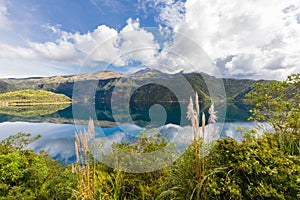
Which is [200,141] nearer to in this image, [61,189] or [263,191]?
[263,191]

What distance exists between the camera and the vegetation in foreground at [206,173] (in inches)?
81.8

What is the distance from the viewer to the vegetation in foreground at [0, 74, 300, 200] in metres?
2.08

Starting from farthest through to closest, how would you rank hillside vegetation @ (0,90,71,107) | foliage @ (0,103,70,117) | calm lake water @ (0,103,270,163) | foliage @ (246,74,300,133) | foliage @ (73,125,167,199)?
1. hillside vegetation @ (0,90,71,107)
2. foliage @ (0,103,70,117)
3. calm lake water @ (0,103,270,163)
4. foliage @ (246,74,300,133)
5. foliage @ (73,125,167,199)

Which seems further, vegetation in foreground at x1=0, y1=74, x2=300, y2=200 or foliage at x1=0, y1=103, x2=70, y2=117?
foliage at x1=0, y1=103, x2=70, y2=117

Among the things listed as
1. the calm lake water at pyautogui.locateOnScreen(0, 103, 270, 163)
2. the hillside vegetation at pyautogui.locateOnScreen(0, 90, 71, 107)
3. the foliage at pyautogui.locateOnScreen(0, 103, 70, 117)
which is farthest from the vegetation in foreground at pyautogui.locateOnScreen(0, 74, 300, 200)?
the hillside vegetation at pyautogui.locateOnScreen(0, 90, 71, 107)

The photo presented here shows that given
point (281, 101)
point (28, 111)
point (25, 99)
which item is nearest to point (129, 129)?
point (281, 101)

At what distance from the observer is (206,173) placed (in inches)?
94.1

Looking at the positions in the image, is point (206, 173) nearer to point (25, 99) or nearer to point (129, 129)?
point (129, 129)

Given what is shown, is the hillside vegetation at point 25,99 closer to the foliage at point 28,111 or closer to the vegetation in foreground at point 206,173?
the foliage at point 28,111

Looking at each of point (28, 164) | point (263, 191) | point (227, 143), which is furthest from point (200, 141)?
point (28, 164)

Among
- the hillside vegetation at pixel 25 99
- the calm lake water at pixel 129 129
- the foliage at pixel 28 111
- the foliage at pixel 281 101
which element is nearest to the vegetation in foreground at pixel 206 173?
the foliage at pixel 281 101

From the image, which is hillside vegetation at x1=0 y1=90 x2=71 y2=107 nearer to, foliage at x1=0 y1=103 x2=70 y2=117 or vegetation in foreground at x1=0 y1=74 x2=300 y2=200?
foliage at x1=0 y1=103 x2=70 y2=117

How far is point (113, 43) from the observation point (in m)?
5.50

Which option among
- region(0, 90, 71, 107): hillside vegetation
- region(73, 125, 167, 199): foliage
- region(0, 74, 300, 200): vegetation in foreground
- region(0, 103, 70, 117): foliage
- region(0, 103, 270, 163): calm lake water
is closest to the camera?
region(0, 74, 300, 200): vegetation in foreground
